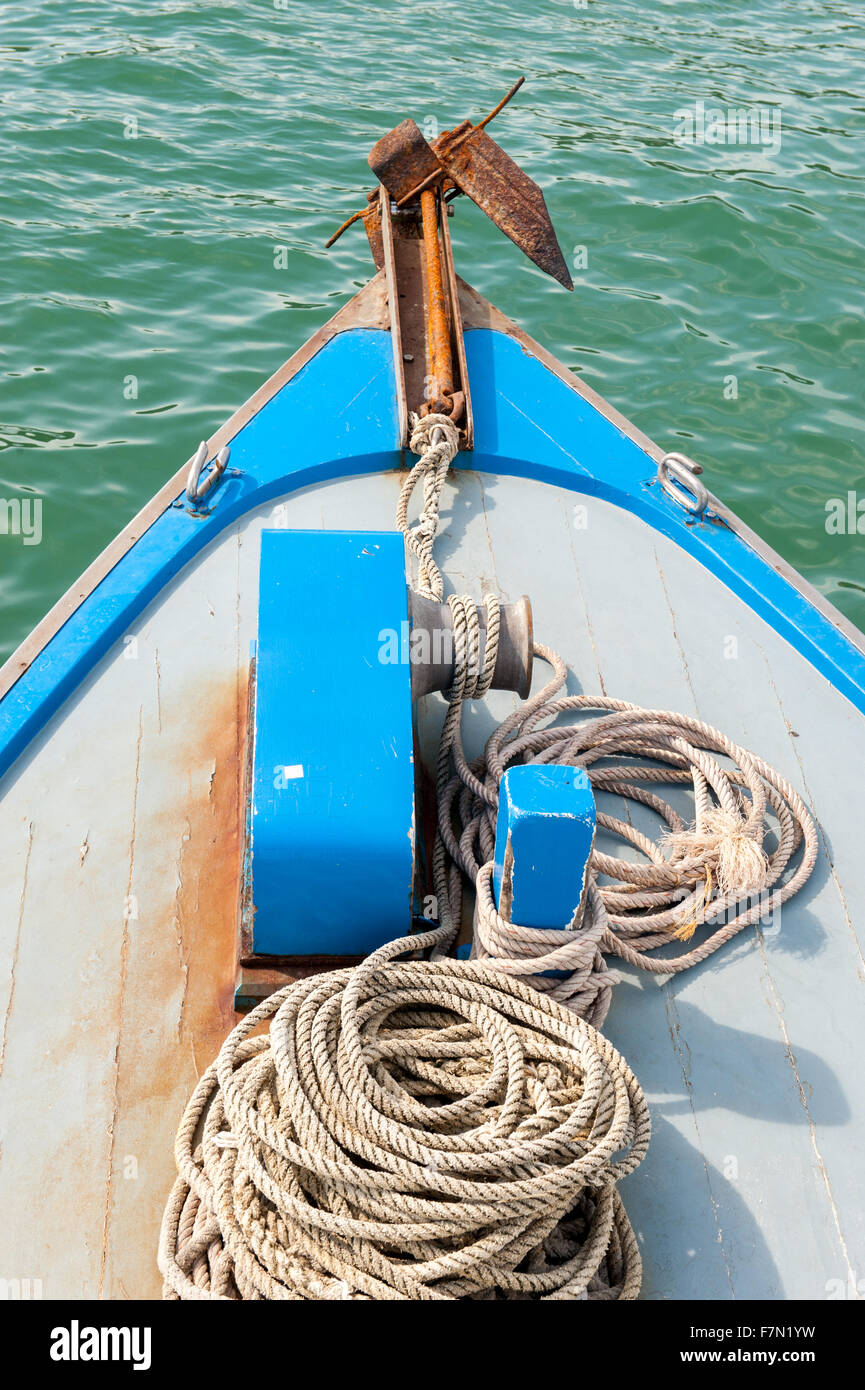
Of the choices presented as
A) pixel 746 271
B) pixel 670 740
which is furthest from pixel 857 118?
pixel 670 740

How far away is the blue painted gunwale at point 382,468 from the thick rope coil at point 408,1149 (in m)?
1.21

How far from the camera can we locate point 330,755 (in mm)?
2051

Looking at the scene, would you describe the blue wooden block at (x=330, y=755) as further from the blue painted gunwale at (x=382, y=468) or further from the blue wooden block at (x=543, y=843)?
the blue painted gunwale at (x=382, y=468)

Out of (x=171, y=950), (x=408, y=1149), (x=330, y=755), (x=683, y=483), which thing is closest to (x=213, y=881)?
(x=171, y=950)

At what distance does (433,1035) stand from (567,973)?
265 millimetres

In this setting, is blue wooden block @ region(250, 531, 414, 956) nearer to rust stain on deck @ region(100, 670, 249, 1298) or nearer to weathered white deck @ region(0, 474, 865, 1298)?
rust stain on deck @ region(100, 670, 249, 1298)

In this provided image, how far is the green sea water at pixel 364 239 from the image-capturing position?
502 centimetres

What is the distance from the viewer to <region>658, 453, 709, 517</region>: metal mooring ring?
11.1 feet

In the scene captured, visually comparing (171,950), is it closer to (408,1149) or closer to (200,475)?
(408,1149)

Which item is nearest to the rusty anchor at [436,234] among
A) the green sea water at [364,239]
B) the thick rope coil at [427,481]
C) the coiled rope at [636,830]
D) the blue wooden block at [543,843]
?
the thick rope coil at [427,481]

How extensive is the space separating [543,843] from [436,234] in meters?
2.82

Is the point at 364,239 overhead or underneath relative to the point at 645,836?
overhead

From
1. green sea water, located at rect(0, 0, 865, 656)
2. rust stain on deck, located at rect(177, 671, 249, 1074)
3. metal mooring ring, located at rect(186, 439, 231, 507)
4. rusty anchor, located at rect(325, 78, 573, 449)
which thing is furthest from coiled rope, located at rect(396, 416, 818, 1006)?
green sea water, located at rect(0, 0, 865, 656)

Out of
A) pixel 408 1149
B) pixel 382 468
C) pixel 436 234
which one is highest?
pixel 436 234
